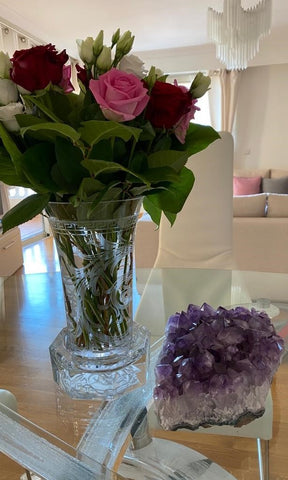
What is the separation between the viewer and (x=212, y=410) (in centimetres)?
66

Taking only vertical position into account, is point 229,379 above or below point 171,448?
above

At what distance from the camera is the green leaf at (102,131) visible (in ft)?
1.75

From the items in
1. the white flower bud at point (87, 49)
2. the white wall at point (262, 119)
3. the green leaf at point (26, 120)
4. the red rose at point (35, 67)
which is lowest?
the green leaf at point (26, 120)

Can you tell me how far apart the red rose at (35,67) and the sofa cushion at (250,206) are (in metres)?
2.34

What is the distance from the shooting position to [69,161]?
60cm

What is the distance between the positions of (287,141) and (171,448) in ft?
20.1

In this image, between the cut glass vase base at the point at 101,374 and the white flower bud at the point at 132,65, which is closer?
the white flower bud at the point at 132,65

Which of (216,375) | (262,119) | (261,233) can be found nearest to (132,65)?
(216,375)

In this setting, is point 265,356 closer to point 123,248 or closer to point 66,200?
point 123,248

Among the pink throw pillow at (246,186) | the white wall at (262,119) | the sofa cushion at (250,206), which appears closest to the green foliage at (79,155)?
the sofa cushion at (250,206)

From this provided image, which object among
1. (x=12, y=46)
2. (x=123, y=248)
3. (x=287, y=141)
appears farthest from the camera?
(x=287, y=141)

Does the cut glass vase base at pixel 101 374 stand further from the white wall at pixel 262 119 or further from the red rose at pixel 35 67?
the white wall at pixel 262 119

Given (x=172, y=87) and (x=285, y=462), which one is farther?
(x=285, y=462)

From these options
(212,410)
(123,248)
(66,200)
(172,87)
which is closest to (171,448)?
(212,410)
